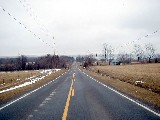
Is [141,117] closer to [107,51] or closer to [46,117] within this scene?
[46,117]

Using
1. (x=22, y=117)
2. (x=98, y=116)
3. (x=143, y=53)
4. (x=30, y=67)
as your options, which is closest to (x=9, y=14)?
(x=22, y=117)

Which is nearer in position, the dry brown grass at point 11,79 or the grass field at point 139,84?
the grass field at point 139,84

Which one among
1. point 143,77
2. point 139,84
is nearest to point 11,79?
point 143,77

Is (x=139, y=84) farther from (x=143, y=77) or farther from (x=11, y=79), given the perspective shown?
(x=11, y=79)

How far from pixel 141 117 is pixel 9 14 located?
15.5 meters

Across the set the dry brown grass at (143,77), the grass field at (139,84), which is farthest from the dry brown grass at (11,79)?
the dry brown grass at (143,77)

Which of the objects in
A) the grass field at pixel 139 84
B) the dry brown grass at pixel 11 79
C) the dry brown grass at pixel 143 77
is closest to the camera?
the grass field at pixel 139 84

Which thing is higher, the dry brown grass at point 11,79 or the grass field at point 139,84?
the grass field at point 139,84

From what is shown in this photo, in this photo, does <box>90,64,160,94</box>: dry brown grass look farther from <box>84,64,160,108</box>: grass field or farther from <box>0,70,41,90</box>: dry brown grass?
<box>0,70,41,90</box>: dry brown grass

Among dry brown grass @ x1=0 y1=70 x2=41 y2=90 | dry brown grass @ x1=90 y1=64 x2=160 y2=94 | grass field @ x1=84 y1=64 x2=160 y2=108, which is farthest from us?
dry brown grass @ x1=0 y1=70 x2=41 y2=90

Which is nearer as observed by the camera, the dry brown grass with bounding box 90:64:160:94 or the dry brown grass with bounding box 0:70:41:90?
the dry brown grass with bounding box 90:64:160:94

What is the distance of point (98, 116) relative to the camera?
8977 millimetres

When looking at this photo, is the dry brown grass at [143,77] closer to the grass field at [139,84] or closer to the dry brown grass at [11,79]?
the grass field at [139,84]

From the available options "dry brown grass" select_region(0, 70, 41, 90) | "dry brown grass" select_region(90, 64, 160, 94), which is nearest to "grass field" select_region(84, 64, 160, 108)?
"dry brown grass" select_region(90, 64, 160, 94)
